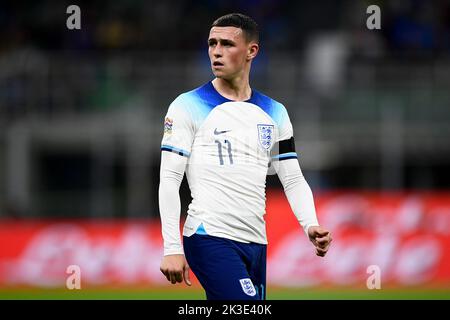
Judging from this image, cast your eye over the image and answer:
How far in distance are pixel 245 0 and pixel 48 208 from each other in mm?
6729

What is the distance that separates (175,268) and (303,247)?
9939 mm

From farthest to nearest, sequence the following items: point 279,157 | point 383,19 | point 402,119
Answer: point 383,19
point 402,119
point 279,157

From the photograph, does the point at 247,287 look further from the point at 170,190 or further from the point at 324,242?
the point at 170,190

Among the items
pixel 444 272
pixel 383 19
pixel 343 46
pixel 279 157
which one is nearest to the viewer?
pixel 279 157

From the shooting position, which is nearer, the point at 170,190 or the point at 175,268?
the point at 175,268

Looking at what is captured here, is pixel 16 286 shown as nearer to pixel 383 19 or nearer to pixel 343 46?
pixel 343 46

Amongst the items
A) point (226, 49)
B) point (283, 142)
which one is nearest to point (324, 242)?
point (283, 142)

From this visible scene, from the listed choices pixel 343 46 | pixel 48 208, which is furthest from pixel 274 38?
pixel 48 208

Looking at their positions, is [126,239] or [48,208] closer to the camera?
[126,239]

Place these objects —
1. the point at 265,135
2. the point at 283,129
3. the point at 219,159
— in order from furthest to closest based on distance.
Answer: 1. the point at 283,129
2. the point at 265,135
3. the point at 219,159

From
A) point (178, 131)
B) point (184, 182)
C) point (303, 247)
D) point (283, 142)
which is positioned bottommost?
point (303, 247)

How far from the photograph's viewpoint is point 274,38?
20656 mm

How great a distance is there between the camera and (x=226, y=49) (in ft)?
21.1
